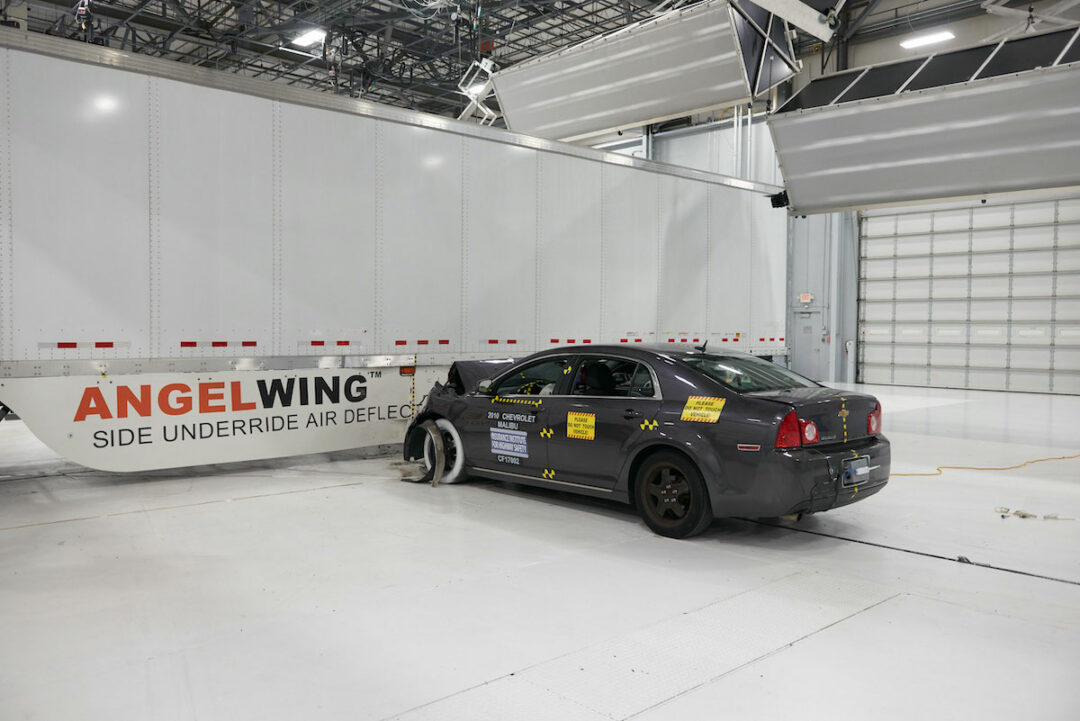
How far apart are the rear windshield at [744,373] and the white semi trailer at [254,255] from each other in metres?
3.79

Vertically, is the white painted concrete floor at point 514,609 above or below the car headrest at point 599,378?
below

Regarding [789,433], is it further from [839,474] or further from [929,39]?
[929,39]

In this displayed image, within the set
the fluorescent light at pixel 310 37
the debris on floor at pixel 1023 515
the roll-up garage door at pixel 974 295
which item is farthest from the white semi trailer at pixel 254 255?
the roll-up garage door at pixel 974 295

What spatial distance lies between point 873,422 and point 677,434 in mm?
1475

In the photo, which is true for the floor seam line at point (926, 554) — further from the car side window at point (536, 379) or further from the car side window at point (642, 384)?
the car side window at point (536, 379)

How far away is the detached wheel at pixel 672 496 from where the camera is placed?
18.0 ft

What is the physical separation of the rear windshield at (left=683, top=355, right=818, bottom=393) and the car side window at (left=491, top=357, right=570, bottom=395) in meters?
1.15

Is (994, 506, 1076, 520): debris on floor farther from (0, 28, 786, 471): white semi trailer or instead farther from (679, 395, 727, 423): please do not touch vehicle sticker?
(0, 28, 786, 471): white semi trailer

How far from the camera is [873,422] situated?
18.8 ft

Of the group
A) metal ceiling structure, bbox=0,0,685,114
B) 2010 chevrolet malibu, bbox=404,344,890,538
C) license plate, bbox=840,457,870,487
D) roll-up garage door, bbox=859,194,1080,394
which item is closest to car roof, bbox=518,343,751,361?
2010 chevrolet malibu, bbox=404,344,890,538

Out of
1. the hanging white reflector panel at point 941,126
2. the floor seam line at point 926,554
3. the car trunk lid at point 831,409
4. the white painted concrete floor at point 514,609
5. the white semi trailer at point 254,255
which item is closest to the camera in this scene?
the white painted concrete floor at point 514,609

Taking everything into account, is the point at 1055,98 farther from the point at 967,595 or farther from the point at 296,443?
the point at 296,443

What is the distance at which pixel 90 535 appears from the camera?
18.6 feet

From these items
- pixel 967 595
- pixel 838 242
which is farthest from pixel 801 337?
pixel 967 595
